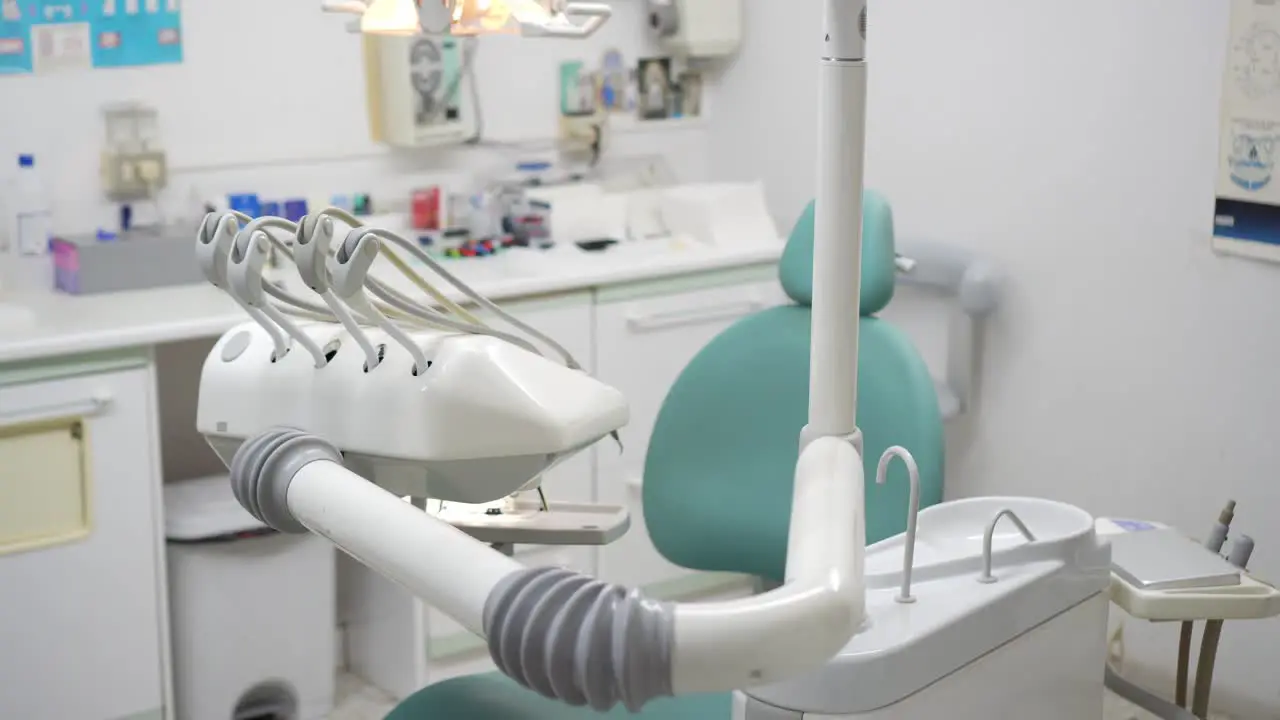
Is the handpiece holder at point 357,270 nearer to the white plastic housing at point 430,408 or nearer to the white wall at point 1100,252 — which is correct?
the white plastic housing at point 430,408

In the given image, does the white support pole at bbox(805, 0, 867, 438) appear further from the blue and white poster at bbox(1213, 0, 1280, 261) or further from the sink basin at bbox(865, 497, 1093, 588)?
the blue and white poster at bbox(1213, 0, 1280, 261)

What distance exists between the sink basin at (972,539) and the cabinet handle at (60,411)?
1602mm

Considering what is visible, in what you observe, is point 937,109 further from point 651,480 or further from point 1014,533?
point 1014,533

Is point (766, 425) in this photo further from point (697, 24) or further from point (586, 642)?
point (697, 24)

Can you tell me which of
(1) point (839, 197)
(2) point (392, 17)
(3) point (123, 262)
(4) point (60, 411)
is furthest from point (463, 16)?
(3) point (123, 262)

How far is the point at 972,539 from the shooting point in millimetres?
1717

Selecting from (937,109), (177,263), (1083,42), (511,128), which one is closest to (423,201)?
(511,128)

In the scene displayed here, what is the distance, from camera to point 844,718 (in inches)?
56.1

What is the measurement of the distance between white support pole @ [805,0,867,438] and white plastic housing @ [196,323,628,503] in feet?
0.93

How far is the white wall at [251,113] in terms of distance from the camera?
3174mm

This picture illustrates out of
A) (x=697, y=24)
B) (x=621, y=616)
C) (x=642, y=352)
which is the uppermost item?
(x=697, y=24)

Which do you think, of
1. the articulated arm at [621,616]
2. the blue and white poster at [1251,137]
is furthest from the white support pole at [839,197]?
the blue and white poster at [1251,137]

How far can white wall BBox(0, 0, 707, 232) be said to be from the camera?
3.17m

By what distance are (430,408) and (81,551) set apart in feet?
5.61
